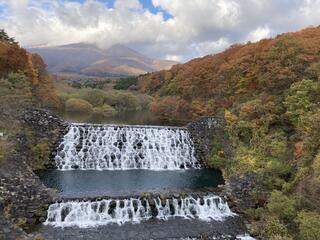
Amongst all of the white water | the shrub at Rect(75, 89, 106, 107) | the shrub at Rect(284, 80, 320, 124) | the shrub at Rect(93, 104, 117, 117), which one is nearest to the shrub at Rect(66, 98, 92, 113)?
the shrub at Rect(93, 104, 117, 117)

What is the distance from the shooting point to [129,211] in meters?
15.7

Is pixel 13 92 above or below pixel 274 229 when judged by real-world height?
above

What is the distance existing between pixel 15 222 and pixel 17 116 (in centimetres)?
993

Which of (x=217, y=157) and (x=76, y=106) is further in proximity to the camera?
(x=76, y=106)

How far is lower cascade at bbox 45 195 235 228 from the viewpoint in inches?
596

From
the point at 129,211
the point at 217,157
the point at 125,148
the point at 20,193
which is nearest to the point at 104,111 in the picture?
the point at 125,148

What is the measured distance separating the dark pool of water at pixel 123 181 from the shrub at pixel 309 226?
742 centimetres

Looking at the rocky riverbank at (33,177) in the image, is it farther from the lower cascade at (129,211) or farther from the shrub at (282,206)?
the shrub at (282,206)

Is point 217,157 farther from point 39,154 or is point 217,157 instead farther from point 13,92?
point 13,92

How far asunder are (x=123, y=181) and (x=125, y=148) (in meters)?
4.71

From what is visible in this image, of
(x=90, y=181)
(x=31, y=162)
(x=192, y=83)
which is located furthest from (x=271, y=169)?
(x=192, y=83)

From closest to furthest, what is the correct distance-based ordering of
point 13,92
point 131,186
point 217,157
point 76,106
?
point 131,186 → point 217,157 → point 13,92 → point 76,106

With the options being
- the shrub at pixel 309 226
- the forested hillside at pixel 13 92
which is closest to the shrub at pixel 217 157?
the shrub at pixel 309 226

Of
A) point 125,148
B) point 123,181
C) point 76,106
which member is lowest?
point 123,181
